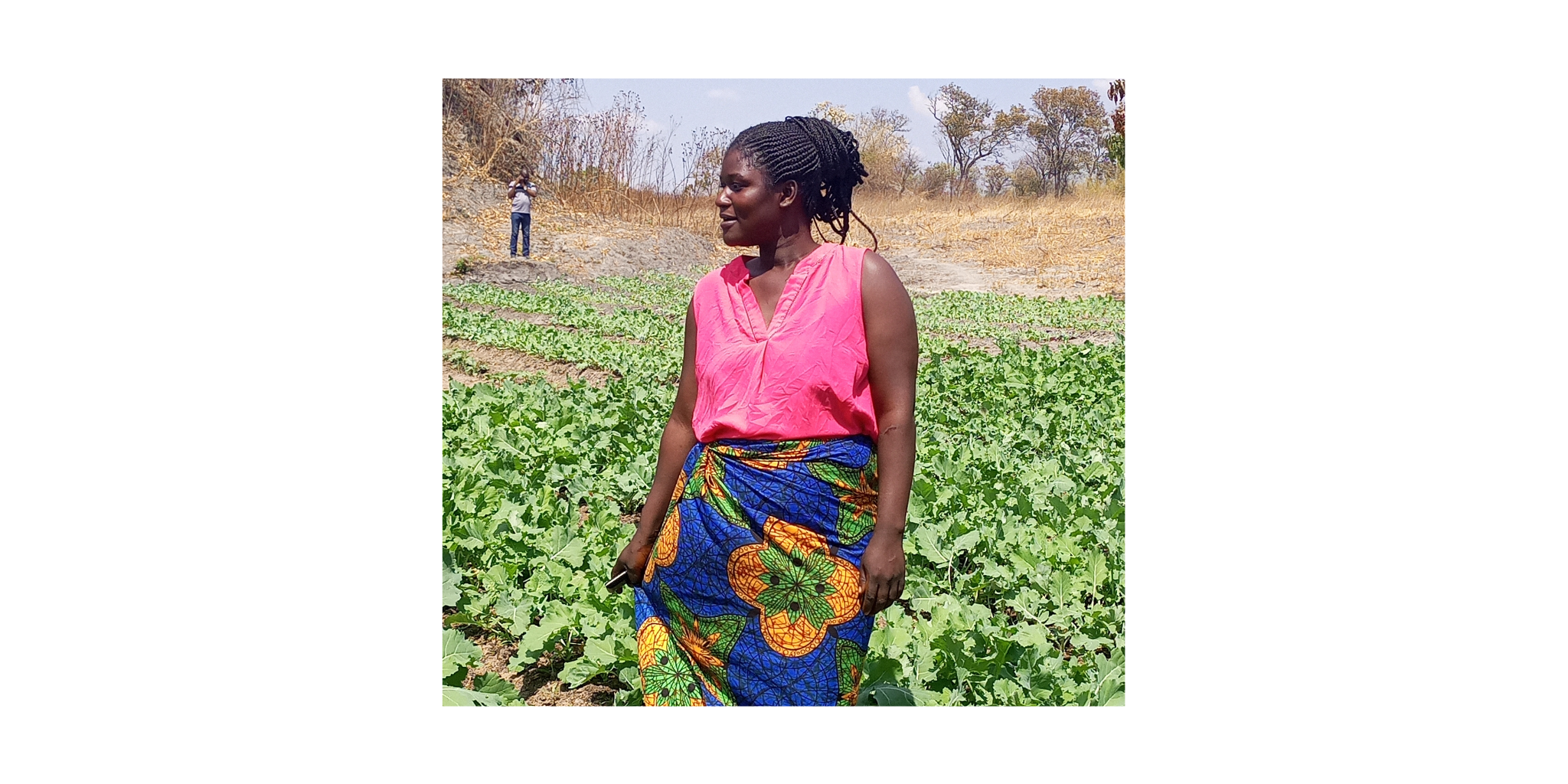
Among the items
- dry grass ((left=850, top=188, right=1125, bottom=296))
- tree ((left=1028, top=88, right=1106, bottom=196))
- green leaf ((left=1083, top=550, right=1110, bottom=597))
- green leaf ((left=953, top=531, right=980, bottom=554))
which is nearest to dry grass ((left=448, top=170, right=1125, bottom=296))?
dry grass ((left=850, top=188, right=1125, bottom=296))

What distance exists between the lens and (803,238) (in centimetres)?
202

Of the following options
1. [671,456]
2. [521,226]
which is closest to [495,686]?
[671,456]

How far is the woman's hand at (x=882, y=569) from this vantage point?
1911mm

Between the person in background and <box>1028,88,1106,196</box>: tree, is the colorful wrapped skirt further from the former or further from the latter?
the person in background

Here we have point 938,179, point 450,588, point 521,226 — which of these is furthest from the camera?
point 521,226

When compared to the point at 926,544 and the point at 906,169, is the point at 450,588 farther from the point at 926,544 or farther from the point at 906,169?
the point at 906,169

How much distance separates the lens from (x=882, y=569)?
1912 millimetres

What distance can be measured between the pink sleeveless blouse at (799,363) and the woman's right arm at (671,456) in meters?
0.06

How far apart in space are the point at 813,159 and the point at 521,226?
8734mm

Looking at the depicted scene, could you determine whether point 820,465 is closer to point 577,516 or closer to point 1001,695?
point 1001,695

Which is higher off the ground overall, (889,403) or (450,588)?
(889,403)

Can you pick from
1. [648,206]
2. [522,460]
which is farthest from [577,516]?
[648,206]

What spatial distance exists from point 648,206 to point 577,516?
13.5ft

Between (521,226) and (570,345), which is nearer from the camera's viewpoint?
(570,345)
